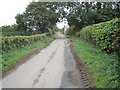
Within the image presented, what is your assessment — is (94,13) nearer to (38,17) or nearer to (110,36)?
(38,17)

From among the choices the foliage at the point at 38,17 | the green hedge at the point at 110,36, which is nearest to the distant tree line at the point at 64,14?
the foliage at the point at 38,17

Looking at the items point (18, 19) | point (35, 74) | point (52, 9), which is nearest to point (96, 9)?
point (52, 9)

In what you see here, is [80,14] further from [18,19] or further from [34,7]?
[18,19]

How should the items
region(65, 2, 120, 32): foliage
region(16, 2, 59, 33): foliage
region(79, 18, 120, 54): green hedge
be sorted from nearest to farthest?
region(79, 18, 120, 54): green hedge < region(65, 2, 120, 32): foliage < region(16, 2, 59, 33): foliage

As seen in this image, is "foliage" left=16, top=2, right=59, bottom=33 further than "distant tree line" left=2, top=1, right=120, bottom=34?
Yes

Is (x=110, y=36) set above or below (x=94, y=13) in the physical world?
below

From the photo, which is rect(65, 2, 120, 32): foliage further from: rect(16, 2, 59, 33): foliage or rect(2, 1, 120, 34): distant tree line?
rect(16, 2, 59, 33): foliage

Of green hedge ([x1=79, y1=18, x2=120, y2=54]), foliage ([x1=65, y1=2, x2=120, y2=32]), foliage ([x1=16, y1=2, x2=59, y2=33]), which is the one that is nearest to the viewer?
green hedge ([x1=79, y1=18, x2=120, y2=54])

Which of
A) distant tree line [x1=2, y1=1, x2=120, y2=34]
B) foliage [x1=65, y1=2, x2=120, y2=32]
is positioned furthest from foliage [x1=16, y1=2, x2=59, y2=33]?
foliage [x1=65, y1=2, x2=120, y2=32]

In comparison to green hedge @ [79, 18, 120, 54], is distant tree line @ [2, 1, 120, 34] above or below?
above

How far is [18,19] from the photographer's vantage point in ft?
145

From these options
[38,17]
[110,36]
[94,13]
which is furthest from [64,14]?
[110,36]

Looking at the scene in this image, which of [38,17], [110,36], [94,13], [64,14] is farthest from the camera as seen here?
[64,14]

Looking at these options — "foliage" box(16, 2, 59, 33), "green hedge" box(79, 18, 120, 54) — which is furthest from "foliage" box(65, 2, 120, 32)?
"green hedge" box(79, 18, 120, 54)
